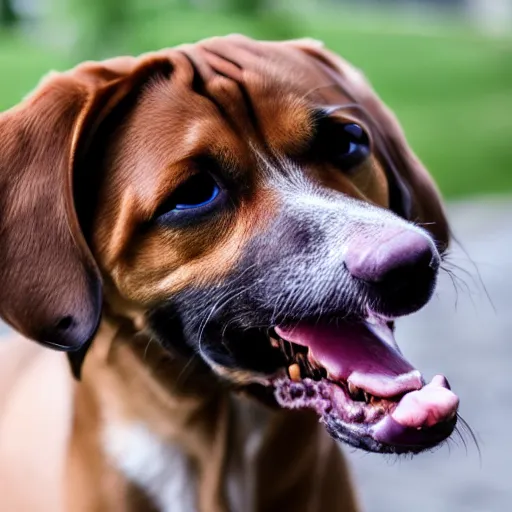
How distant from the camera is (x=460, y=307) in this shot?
377 centimetres

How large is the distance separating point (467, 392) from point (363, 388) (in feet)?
6.38

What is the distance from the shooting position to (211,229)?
129 cm

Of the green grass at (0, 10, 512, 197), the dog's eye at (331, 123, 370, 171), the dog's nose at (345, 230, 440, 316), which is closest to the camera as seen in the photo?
the dog's nose at (345, 230, 440, 316)

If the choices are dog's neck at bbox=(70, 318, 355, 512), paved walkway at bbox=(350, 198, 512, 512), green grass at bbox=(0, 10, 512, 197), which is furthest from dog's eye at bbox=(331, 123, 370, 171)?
green grass at bbox=(0, 10, 512, 197)

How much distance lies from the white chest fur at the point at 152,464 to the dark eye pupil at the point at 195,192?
35cm

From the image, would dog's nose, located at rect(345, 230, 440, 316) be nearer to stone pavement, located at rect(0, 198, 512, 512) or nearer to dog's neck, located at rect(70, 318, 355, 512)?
dog's neck, located at rect(70, 318, 355, 512)

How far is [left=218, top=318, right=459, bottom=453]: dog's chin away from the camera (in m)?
1.17

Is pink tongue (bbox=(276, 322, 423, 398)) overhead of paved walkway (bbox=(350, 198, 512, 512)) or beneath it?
overhead

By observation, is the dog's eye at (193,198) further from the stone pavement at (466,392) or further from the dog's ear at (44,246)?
the stone pavement at (466,392)

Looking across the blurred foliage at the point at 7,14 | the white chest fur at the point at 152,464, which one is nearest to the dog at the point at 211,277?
the white chest fur at the point at 152,464

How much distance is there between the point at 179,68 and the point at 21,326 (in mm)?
410

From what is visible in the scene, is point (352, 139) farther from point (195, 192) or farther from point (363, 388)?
point (363, 388)

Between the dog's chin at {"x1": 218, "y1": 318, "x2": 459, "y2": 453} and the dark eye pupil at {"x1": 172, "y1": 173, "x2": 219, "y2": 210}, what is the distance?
0.20 metres

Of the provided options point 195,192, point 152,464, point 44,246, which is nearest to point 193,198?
point 195,192
